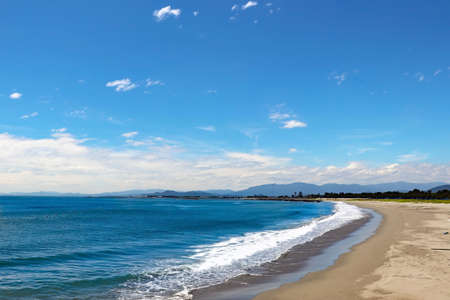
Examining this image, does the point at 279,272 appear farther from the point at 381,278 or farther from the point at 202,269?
the point at 381,278

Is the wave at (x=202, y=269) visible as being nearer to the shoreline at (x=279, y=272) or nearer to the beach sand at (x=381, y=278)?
the shoreline at (x=279, y=272)

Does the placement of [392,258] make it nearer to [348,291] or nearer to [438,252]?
[438,252]

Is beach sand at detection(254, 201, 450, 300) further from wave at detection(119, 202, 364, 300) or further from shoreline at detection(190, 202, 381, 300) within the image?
wave at detection(119, 202, 364, 300)

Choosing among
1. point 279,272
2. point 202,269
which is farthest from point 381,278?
point 202,269

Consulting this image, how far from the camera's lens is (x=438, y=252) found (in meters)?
17.8

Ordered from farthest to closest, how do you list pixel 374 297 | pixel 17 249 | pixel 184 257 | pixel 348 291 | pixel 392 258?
pixel 17 249, pixel 184 257, pixel 392 258, pixel 348 291, pixel 374 297

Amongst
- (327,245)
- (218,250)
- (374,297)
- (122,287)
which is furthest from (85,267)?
(327,245)

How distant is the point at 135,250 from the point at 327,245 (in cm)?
1458

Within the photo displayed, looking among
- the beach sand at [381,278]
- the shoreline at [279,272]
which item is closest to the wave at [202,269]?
the shoreline at [279,272]

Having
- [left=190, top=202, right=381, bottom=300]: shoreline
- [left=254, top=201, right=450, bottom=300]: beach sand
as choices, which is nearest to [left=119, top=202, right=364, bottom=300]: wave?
[left=190, top=202, right=381, bottom=300]: shoreline

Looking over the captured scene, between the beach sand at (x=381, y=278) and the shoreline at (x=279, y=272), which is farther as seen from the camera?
the shoreline at (x=279, y=272)

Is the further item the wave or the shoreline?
the wave

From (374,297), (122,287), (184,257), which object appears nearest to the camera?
(374,297)

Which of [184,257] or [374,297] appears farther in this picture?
[184,257]
